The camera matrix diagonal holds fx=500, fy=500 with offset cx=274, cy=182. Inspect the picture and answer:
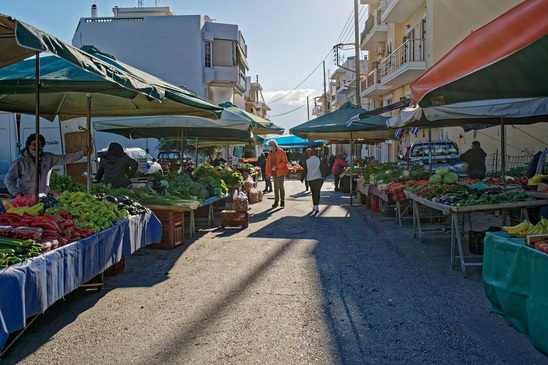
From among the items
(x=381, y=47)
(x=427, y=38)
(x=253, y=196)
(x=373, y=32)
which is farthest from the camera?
(x=381, y=47)

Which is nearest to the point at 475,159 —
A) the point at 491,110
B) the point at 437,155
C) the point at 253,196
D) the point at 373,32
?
the point at 437,155

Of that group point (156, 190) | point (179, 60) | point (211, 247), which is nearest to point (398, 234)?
point (211, 247)

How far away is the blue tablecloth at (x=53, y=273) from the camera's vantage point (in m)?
3.72

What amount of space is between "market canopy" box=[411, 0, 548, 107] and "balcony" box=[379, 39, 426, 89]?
17.9 m

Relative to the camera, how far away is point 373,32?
3328cm

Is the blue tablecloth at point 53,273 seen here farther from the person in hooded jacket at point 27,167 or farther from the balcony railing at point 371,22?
the balcony railing at point 371,22

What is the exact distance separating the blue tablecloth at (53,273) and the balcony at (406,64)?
2016 cm

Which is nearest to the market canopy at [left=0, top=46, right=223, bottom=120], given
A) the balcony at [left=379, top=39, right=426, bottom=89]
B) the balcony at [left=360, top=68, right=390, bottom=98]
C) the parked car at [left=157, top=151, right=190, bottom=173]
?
the parked car at [left=157, top=151, right=190, bottom=173]

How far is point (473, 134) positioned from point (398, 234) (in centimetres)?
1240

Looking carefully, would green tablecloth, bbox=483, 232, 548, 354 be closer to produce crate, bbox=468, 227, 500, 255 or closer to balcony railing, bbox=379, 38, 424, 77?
produce crate, bbox=468, 227, 500, 255

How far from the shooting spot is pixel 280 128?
58.9 ft

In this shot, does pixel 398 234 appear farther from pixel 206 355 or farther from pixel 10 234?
pixel 10 234

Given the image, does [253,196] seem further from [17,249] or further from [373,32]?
[373,32]

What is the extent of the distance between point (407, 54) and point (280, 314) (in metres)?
21.4
